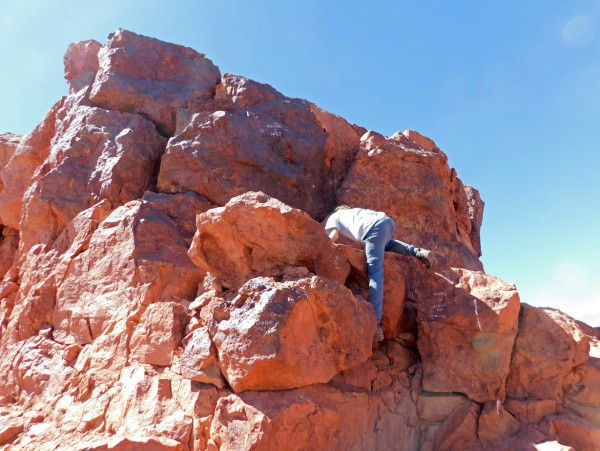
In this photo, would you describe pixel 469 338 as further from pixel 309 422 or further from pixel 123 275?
pixel 123 275

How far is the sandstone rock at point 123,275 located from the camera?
5988 mm

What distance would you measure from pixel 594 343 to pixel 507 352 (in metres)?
1.84

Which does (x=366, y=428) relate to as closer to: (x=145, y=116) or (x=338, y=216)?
(x=338, y=216)

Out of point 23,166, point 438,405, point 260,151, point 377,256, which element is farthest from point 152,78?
point 438,405

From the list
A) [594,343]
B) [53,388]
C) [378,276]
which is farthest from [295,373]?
[594,343]

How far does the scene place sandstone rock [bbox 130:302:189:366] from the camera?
203 inches

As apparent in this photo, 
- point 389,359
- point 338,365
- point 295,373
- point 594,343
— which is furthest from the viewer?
point 594,343

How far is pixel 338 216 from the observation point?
637cm

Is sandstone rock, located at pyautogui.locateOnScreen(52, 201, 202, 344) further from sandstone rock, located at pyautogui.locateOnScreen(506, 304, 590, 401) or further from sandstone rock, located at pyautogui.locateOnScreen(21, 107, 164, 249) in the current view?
sandstone rock, located at pyautogui.locateOnScreen(506, 304, 590, 401)

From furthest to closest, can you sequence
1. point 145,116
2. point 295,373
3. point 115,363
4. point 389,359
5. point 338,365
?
point 145,116 < point 389,359 < point 115,363 < point 338,365 < point 295,373

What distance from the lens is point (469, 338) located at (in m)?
5.64

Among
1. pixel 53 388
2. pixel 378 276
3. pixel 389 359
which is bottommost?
pixel 53 388

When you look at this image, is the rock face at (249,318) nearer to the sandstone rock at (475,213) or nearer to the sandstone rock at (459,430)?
the sandstone rock at (459,430)

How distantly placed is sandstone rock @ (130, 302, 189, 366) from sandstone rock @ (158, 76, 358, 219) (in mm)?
2710
